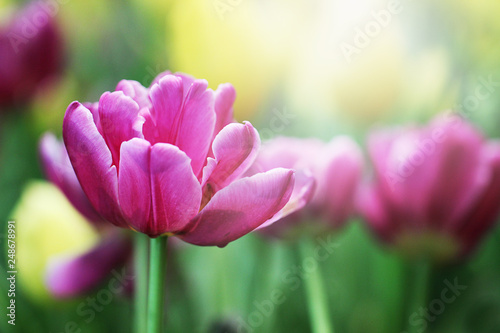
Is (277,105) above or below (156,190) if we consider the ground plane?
above

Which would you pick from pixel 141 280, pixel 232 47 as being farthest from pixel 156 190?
pixel 232 47

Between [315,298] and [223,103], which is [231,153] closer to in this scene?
[223,103]

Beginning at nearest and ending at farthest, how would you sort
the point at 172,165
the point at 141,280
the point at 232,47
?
the point at 172,165 → the point at 141,280 → the point at 232,47

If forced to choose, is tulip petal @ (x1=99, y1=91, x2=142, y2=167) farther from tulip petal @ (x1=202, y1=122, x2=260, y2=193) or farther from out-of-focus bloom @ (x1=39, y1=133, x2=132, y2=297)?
out-of-focus bloom @ (x1=39, y1=133, x2=132, y2=297)

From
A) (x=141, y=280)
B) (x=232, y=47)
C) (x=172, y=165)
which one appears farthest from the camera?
(x=232, y=47)

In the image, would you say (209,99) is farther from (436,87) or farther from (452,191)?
(436,87)

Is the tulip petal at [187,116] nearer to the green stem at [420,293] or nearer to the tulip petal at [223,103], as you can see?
the tulip petal at [223,103]

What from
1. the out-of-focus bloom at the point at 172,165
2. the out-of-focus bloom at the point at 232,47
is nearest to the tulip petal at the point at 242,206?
the out-of-focus bloom at the point at 172,165
